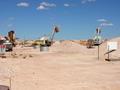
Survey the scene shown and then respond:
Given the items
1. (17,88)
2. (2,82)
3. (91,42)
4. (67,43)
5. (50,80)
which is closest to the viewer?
(17,88)

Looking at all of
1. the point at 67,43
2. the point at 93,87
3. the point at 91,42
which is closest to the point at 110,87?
the point at 93,87

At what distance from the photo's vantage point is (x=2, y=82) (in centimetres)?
1853

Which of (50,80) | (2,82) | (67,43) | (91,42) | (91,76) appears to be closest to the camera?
(2,82)

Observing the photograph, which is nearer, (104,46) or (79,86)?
(79,86)

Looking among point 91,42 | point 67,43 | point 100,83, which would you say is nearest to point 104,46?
point 67,43

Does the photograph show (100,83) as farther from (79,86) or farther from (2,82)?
(2,82)

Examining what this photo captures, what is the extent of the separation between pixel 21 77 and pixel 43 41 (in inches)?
2530

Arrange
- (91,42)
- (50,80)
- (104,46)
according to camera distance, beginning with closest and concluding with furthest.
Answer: (50,80)
(104,46)
(91,42)

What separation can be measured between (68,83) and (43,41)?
219 feet

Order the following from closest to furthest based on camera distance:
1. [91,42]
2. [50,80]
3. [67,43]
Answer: [50,80] → [67,43] → [91,42]

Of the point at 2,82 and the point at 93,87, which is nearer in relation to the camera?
the point at 93,87

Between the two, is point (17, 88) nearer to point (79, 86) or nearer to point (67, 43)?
point (79, 86)

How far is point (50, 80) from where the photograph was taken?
66.1 feet

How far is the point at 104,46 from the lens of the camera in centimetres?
5409
